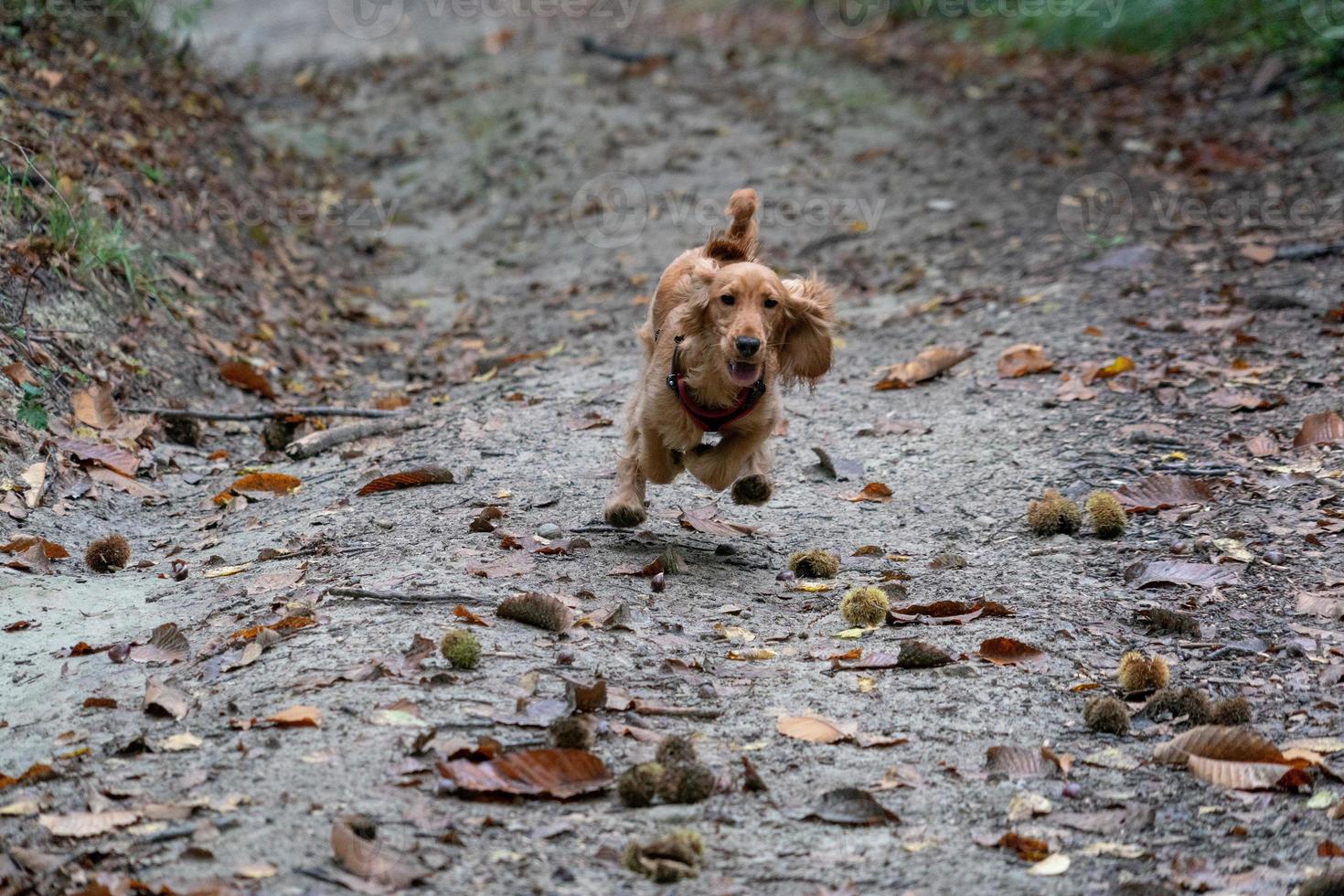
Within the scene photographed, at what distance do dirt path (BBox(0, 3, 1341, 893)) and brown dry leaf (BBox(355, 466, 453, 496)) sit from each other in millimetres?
49

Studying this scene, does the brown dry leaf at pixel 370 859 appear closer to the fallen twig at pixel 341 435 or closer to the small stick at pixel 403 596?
the small stick at pixel 403 596

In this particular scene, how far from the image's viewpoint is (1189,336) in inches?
273

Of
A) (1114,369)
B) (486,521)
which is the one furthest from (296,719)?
(1114,369)

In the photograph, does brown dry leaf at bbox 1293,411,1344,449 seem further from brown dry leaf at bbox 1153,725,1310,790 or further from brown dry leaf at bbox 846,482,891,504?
brown dry leaf at bbox 1153,725,1310,790

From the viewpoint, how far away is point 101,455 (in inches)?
214

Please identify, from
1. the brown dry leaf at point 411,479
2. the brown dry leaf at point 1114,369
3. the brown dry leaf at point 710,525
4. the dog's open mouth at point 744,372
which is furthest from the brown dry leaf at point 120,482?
the brown dry leaf at point 1114,369

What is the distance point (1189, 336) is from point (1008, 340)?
94 centimetres

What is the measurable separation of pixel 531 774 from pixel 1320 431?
3.94 metres

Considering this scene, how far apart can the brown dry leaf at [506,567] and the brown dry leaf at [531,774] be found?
119cm

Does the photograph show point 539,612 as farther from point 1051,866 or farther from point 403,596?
point 1051,866

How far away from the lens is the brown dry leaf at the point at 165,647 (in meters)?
3.57

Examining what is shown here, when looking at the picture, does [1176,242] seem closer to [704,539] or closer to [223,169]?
[704,539]

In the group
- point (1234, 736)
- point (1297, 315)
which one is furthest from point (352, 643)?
point (1297, 315)

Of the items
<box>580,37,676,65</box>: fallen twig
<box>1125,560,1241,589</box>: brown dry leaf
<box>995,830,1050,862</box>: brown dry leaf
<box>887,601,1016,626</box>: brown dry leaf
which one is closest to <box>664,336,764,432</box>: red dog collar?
<box>887,601,1016,626</box>: brown dry leaf
